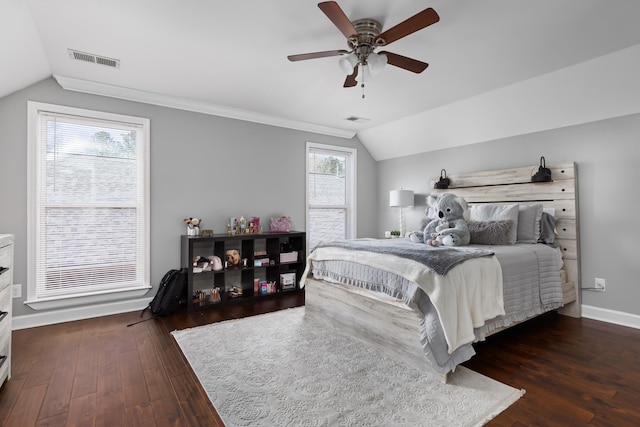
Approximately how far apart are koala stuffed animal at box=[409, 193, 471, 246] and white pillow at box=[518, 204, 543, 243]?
0.58 meters

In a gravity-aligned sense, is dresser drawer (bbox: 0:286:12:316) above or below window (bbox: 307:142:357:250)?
below

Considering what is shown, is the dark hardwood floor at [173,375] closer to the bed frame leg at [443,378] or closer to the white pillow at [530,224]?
the bed frame leg at [443,378]

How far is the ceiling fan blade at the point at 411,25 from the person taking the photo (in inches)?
73.6

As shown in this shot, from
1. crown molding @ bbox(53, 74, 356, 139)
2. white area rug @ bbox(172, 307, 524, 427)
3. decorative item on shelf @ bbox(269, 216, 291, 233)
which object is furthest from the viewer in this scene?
decorative item on shelf @ bbox(269, 216, 291, 233)

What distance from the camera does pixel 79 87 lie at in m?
3.33

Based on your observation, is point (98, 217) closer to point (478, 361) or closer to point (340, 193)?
point (340, 193)

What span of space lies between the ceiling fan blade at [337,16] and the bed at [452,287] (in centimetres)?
156

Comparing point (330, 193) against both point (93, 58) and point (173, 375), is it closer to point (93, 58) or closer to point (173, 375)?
point (93, 58)

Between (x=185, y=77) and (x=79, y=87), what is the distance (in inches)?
43.7

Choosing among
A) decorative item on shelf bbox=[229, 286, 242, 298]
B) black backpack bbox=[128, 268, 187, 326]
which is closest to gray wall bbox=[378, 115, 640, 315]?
decorative item on shelf bbox=[229, 286, 242, 298]

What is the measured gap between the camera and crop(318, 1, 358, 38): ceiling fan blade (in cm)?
182

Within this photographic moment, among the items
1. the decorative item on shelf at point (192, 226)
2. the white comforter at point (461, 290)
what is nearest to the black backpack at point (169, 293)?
the decorative item on shelf at point (192, 226)

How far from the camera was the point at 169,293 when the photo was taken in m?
3.50

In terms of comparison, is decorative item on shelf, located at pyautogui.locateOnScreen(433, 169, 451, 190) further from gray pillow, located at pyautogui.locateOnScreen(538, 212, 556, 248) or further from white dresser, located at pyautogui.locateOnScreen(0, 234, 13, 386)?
white dresser, located at pyautogui.locateOnScreen(0, 234, 13, 386)
